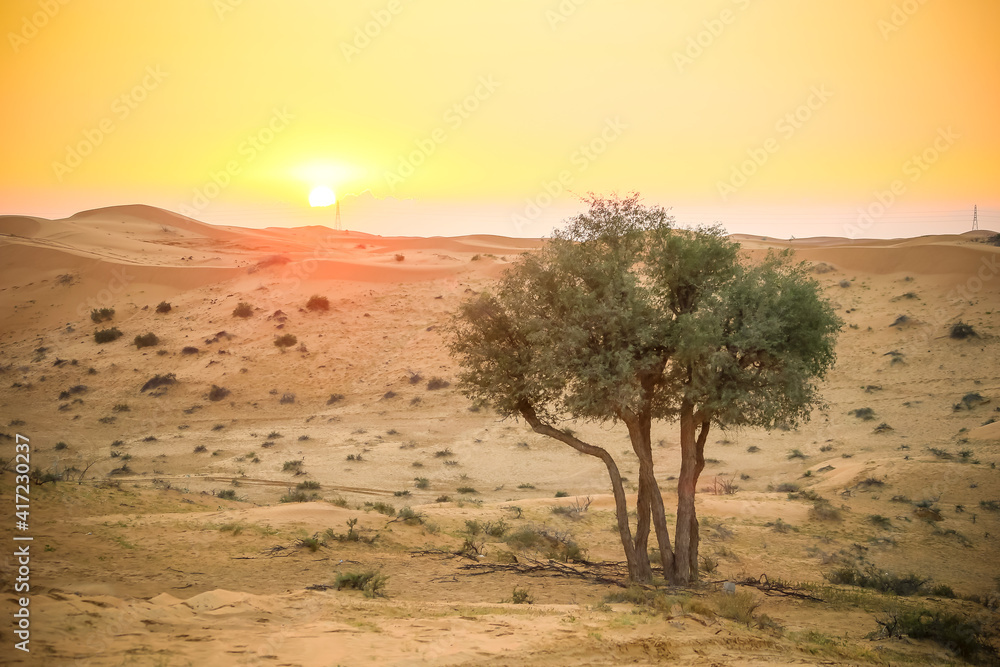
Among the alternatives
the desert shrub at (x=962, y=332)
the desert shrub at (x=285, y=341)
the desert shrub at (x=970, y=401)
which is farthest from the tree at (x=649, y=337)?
the desert shrub at (x=962, y=332)

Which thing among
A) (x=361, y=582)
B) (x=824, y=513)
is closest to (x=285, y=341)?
(x=361, y=582)

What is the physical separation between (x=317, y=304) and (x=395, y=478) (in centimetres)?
2540

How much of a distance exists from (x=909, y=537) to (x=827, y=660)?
1125 cm

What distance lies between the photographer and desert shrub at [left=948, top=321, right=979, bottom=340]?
36219 mm

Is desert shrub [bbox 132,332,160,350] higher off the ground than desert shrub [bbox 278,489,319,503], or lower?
higher

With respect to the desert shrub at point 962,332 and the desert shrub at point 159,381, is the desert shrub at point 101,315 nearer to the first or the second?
the desert shrub at point 159,381

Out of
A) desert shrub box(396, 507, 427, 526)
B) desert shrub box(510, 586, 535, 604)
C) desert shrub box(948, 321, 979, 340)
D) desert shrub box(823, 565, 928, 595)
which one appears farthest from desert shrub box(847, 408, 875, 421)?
desert shrub box(510, 586, 535, 604)

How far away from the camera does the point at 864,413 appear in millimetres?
30516

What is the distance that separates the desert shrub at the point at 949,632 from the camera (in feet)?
31.4

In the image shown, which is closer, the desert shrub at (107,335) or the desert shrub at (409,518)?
the desert shrub at (409,518)

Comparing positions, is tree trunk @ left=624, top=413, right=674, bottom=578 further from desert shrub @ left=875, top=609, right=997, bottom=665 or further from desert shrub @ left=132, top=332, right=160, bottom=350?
desert shrub @ left=132, top=332, right=160, bottom=350

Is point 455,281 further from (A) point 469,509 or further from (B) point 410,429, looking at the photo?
(A) point 469,509

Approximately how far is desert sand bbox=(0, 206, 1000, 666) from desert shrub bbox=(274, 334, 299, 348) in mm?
500

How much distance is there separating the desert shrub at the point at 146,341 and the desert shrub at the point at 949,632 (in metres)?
42.2
